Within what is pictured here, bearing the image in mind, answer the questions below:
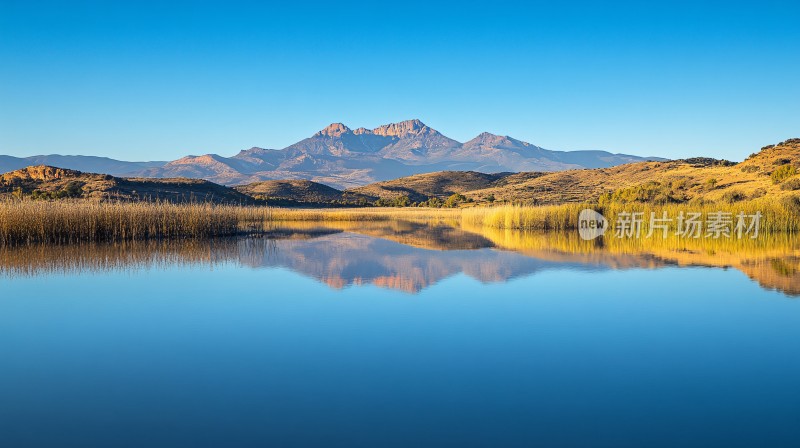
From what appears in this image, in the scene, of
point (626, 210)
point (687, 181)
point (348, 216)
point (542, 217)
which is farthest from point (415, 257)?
point (687, 181)

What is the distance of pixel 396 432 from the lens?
425 centimetres

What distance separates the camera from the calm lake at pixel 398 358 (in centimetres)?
431

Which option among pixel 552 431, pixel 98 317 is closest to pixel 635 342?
pixel 552 431

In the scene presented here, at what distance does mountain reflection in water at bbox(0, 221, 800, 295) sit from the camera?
12.1m

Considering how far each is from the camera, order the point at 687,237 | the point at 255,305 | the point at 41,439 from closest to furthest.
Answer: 1. the point at 41,439
2. the point at 255,305
3. the point at 687,237

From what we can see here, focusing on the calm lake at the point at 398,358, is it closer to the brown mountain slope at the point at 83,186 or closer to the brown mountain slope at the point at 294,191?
the brown mountain slope at the point at 83,186

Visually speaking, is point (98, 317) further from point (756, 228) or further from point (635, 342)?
point (756, 228)

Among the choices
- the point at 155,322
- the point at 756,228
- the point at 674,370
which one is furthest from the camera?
the point at 756,228

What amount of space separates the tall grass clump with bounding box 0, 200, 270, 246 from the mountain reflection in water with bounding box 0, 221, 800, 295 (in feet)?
4.42

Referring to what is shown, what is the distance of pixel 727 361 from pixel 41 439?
5.68 meters

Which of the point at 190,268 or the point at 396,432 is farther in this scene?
the point at 190,268

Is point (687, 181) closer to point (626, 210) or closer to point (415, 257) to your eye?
point (626, 210)

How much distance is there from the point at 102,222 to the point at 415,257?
9941mm

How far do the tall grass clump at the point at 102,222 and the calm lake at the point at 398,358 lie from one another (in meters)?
6.31
